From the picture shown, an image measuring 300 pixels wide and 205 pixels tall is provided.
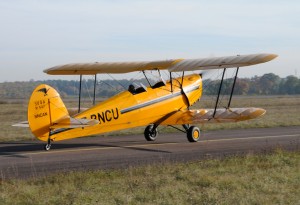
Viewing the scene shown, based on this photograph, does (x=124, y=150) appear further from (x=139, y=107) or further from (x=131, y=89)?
(x=131, y=89)

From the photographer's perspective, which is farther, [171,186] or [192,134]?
[192,134]

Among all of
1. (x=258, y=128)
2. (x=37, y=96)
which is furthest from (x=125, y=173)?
(x=258, y=128)

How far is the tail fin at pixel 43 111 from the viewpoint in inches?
556

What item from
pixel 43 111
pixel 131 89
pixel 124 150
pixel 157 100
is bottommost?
pixel 124 150

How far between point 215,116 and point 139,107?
2733mm

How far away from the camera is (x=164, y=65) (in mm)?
18609

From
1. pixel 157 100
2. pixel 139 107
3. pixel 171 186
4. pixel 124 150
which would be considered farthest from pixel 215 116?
pixel 171 186

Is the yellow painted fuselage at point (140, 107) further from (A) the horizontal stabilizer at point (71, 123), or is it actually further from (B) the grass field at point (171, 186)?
(B) the grass field at point (171, 186)

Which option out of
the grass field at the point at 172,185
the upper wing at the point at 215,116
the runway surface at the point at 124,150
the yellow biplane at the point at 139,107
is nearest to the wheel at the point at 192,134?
the yellow biplane at the point at 139,107

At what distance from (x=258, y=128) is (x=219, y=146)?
7.67 metres

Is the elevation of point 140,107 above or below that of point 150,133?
above

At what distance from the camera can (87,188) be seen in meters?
9.63

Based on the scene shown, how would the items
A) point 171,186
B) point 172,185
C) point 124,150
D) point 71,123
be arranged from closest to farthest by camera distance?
point 171,186 → point 172,185 → point 71,123 → point 124,150

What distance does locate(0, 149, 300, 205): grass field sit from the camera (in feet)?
28.5
